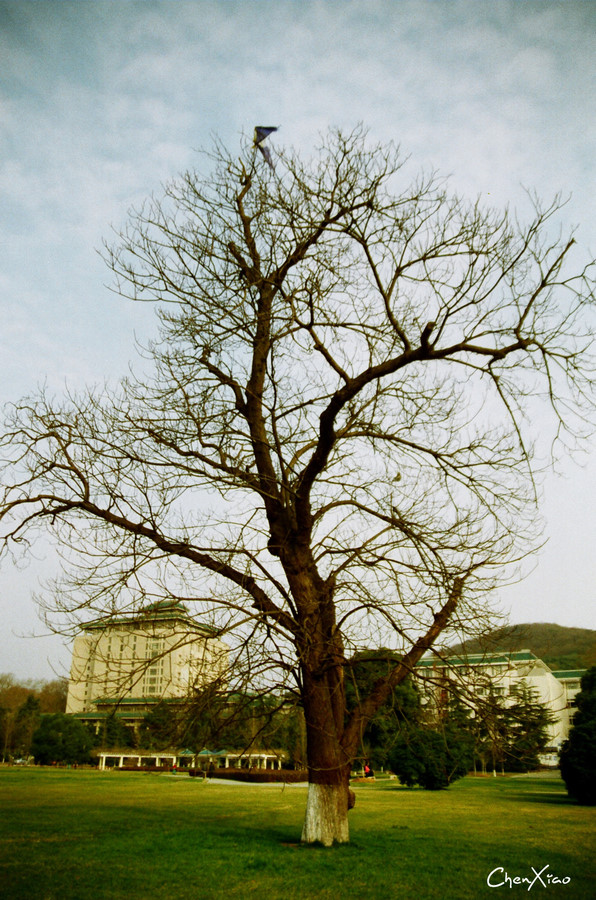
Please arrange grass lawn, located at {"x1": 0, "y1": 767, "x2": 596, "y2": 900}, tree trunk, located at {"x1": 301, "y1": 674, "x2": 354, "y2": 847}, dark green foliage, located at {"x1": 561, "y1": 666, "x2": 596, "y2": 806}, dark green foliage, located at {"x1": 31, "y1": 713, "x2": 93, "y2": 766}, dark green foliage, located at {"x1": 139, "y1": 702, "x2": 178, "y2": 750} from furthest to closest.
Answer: dark green foliage, located at {"x1": 31, "y1": 713, "x2": 93, "y2": 766}
dark green foliage, located at {"x1": 561, "y1": 666, "x2": 596, "y2": 806}
tree trunk, located at {"x1": 301, "y1": 674, "x2": 354, "y2": 847}
dark green foliage, located at {"x1": 139, "y1": 702, "x2": 178, "y2": 750}
grass lawn, located at {"x1": 0, "y1": 767, "x2": 596, "y2": 900}

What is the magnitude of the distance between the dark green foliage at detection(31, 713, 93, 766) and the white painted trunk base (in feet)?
150

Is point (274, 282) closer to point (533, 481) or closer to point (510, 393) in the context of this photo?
point (510, 393)

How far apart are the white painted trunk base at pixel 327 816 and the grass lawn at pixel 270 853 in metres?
0.23

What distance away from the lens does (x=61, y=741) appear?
49344 mm

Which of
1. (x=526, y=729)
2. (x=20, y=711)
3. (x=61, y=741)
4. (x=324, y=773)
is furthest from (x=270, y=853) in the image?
(x=20, y=711)

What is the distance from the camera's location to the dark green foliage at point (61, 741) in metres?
49.2

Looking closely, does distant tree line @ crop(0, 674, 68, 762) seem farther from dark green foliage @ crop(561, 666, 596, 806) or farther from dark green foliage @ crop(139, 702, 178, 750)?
dark green foliage @ crop(139, 702, 178, 750)

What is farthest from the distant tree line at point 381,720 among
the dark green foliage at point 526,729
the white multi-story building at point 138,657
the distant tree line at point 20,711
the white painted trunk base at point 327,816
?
the distant tree line at point 20,711

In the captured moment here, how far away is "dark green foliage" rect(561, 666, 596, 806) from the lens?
18.9 metres

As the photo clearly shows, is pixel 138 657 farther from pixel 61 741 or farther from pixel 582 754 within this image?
pixel 61 741

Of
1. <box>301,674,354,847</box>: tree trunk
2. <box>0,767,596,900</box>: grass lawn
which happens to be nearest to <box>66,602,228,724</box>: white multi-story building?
<box>301,674,354,847</box>: tree trunk

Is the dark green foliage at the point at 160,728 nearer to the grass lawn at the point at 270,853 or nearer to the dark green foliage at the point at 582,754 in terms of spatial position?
the grass lawn at the point at 270,853

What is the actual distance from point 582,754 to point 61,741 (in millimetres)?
42244

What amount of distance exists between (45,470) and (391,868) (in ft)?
23.3
